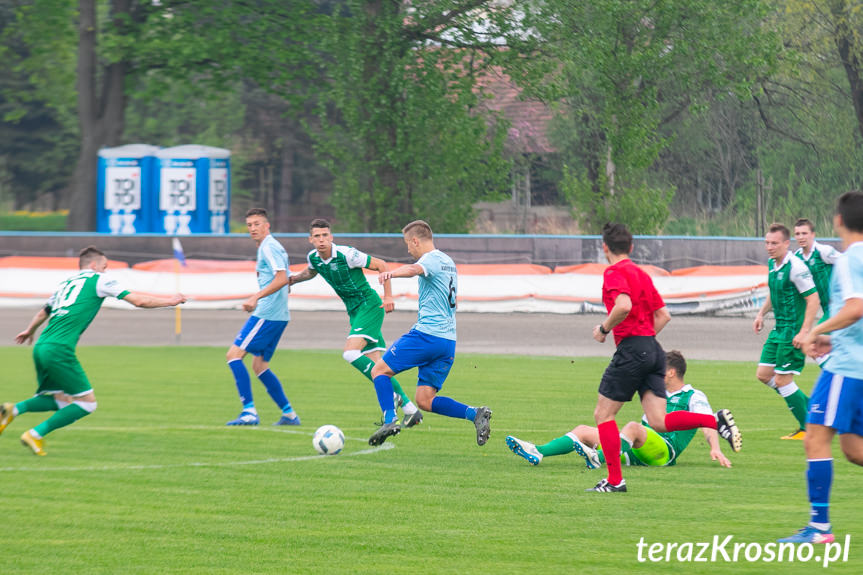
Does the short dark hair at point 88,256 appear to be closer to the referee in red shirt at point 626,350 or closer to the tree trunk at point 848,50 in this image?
the referee in red shirt at point 626,350

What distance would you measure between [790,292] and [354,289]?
4.29 m

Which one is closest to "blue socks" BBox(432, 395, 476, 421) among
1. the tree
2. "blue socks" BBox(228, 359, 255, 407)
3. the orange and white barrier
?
"blue socks" BBox(228, 359, 255, 407)

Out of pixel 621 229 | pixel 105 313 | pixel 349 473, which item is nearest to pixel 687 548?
pixel 621 229

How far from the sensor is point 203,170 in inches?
1371

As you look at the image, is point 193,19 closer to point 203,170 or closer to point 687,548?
point 203,170

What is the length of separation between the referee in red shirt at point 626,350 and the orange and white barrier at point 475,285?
15863 mm

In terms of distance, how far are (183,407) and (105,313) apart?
44.7 ft

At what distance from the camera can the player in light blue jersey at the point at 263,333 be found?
12.3 metres

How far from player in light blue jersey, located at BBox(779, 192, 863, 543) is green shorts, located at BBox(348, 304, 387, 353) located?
6156 mm

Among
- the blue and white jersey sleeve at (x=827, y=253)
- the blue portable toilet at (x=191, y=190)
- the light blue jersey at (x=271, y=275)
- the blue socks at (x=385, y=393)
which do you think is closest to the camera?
the blue socks at (x=385, y=393)

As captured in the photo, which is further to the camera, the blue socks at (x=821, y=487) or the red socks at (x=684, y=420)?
the red socks at (x=684, y=420)

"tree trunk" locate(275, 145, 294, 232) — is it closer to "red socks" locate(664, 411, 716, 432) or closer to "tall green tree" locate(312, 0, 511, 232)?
"tall green tree" locate(312, 0, 511, 232)

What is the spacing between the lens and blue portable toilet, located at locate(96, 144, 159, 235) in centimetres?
3422

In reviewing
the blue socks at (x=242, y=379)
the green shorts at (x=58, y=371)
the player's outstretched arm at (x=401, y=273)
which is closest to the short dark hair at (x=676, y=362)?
the player's outstretched arm at (x=401, y=273)
